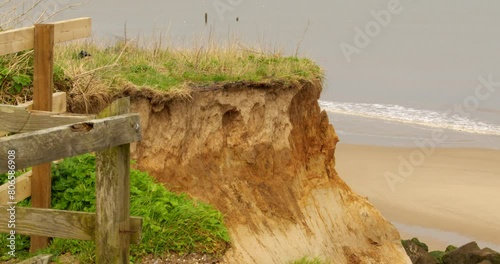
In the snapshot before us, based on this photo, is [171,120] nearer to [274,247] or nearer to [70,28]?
[274,247]

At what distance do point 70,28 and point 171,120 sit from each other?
9.54 feet

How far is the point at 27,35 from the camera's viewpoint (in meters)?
9.38

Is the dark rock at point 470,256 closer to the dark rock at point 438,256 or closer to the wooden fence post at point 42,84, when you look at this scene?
the dark rock at point 438,256

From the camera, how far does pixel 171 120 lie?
1252 centimetres

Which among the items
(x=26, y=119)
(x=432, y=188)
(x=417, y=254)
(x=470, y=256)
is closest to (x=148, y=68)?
(x=26, y=119)

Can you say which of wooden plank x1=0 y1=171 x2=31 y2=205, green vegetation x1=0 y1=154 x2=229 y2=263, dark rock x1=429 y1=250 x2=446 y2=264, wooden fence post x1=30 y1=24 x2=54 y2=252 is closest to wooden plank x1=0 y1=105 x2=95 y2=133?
wooden plank x1=0 y1=171 x2=31 y2=205

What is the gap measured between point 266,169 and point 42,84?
5.00 m

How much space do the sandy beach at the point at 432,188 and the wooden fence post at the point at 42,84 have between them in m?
14.0

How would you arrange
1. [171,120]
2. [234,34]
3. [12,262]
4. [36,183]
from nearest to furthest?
1. [12,262]
2. [36,183]
3. [171,120]
4. [234,34]

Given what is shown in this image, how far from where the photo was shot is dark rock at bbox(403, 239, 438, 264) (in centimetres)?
1830

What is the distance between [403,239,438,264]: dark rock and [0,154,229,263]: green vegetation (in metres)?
8.80

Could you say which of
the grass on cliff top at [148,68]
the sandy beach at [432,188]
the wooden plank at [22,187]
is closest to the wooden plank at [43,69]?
the wooden plank at [22,187]

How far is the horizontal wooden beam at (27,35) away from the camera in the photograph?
30.2ft

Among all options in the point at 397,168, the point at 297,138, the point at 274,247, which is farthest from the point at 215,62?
the point at 397,168
